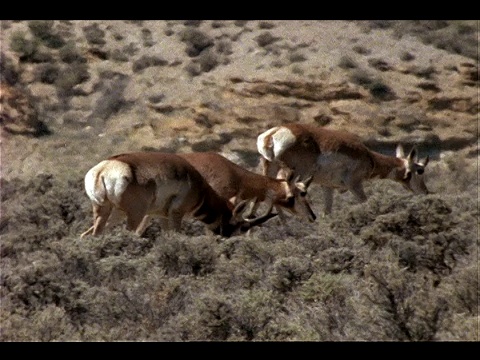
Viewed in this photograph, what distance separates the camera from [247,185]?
55.3 feet

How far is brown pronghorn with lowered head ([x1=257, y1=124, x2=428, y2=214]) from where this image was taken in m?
19.2

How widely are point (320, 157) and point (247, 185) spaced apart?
281 centimetres

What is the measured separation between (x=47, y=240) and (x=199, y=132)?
16.7 m

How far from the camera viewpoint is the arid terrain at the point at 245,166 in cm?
1008

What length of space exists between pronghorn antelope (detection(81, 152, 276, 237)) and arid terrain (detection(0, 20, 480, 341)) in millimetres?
421

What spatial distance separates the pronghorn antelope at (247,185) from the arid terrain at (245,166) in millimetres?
472

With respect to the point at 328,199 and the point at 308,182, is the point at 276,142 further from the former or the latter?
the point at 328,199

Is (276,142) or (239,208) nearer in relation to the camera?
(239,208)

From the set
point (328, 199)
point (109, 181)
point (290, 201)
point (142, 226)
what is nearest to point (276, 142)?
point (328, 199)

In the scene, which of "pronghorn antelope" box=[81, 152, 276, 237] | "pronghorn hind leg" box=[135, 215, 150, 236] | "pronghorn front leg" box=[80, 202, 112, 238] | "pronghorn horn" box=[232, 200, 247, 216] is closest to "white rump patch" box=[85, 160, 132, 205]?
"pronghorn antelope" box=[81, 152, 276, 237]

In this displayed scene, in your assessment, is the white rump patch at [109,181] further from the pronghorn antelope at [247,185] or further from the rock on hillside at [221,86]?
the rock on hillside at [221,86]

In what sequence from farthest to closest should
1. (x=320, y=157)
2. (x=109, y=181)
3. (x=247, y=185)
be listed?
(x=320, y=157) < (x=247, y=185) < (x=109, y=181)
